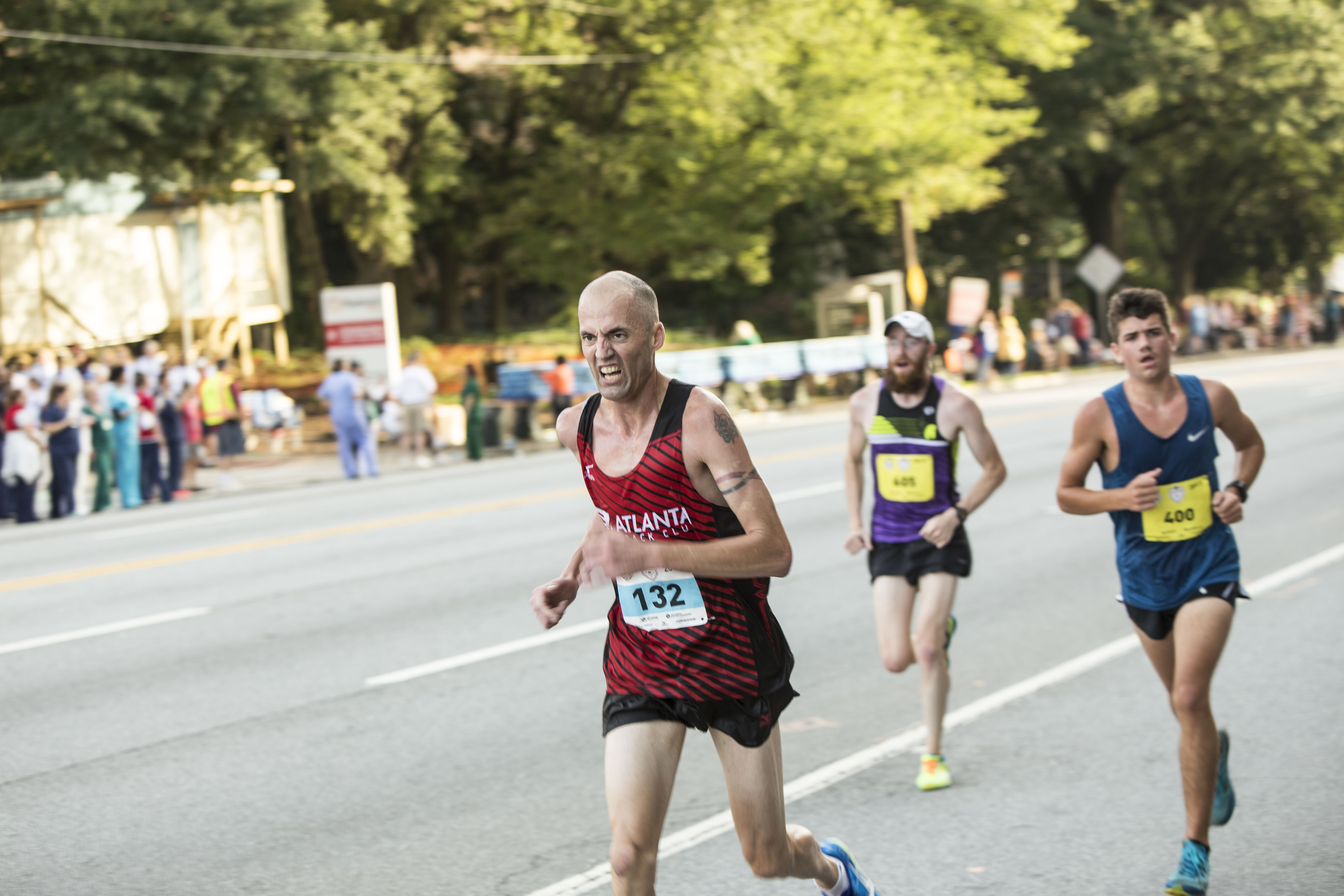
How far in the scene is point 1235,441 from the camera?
210 inches

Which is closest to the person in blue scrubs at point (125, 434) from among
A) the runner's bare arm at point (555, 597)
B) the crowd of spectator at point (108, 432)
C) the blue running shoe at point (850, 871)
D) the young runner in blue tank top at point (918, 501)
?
the crowd of spectator at point (108, 432)

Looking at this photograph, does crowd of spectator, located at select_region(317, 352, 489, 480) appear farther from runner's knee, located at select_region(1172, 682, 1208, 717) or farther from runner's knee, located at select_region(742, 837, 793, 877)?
runner's knee, located at select_region(742, 837, 793, 877)

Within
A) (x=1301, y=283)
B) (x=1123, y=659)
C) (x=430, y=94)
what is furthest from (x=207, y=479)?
(x=1301, y=283)

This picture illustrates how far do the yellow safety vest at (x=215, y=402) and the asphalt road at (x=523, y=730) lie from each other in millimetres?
8477

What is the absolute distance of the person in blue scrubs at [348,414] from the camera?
20750 millimetres

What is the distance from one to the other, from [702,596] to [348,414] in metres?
17.6

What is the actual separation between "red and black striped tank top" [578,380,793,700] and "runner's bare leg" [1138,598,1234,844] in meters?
1.66

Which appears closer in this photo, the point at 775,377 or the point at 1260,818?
the point at 1260,818

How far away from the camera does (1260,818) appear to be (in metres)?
5.41

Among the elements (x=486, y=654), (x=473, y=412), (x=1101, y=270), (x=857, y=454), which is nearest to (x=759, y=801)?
(x=857, y=454)

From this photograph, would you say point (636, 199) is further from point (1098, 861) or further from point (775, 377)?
point (1098, 861)

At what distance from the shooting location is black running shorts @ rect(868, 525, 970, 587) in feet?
20.7

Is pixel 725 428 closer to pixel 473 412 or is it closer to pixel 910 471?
pixel 910 471

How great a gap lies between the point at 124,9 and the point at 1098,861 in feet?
76.4
